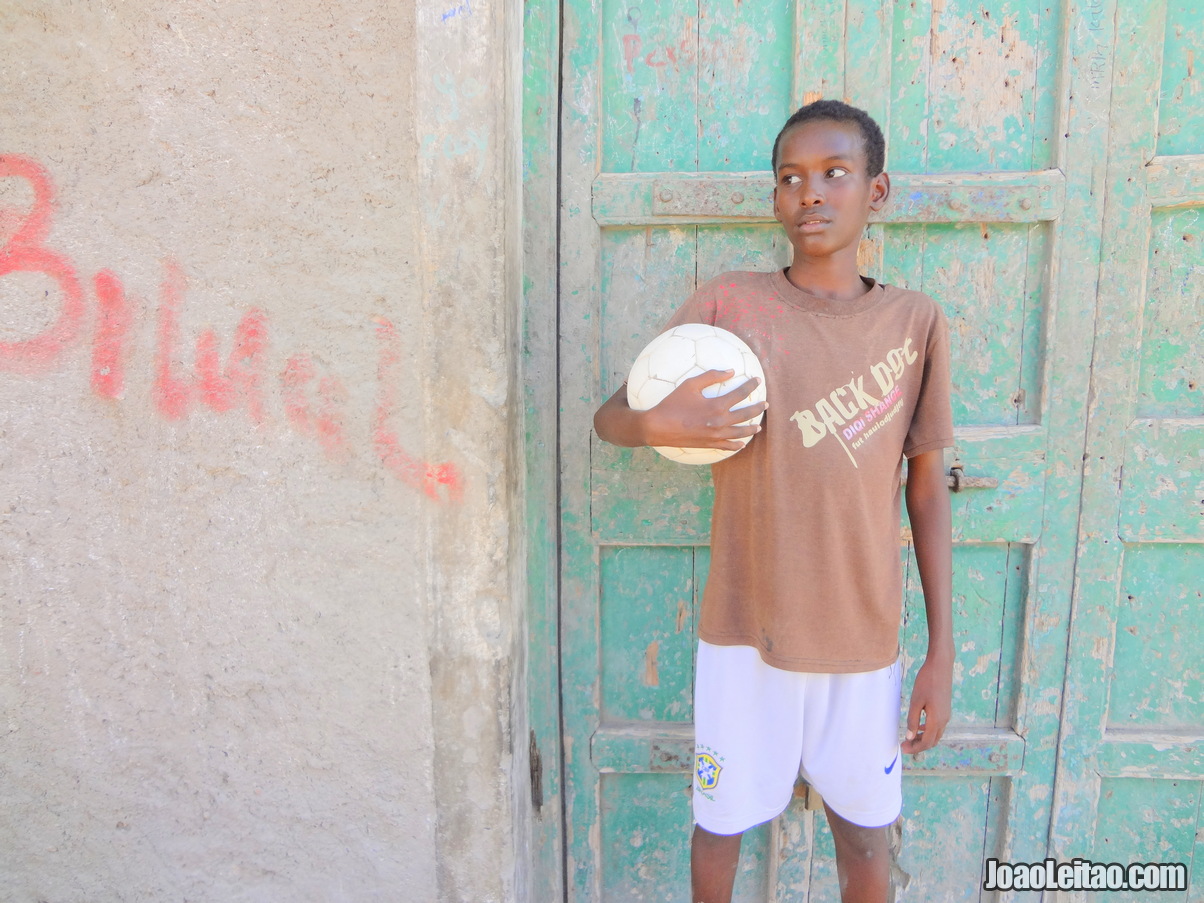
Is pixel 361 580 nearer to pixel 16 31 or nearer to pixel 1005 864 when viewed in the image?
pixel 16 31

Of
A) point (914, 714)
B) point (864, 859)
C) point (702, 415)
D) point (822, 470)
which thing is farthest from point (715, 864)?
point (702, 415)

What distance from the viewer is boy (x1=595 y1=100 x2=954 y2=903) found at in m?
1.40

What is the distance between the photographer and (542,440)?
1.77 m

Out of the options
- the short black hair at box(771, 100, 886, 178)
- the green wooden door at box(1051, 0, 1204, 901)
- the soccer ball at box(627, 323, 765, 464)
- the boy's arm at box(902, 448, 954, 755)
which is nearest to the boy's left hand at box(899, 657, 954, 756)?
the boy's arm at box(902, 448, 954, 755)

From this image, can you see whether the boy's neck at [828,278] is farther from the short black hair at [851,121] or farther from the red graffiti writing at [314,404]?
the red graffiti writing at [314,404]

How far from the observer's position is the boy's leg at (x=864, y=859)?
152 centimetres

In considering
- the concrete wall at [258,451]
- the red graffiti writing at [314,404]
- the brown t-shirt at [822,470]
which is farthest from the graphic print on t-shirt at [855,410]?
the red graffiti writing at [314,404]

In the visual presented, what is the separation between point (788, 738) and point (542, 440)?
83 centimetres

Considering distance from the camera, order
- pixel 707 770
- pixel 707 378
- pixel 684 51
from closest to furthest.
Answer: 1. pixel 707 378
2. pixel 707 770
3. pixel 684 51

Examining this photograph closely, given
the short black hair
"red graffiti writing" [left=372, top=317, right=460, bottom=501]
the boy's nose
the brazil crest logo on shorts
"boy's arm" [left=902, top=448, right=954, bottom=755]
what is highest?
the short black hair

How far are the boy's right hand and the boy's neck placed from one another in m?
0.33

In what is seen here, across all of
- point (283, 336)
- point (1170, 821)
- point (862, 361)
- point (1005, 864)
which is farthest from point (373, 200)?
point (1170, 821)

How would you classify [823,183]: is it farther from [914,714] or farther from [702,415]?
[914,714]

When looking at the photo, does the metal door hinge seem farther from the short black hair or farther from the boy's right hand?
the short black hair
